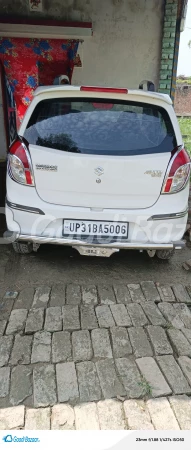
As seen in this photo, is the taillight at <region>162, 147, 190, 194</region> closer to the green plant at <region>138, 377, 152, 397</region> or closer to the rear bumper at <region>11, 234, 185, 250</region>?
the rear bumper at <region>11, 234, 185, 250</region>

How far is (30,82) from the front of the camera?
5574 millimetres

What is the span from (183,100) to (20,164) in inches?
870

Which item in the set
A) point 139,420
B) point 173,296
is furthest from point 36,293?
point 139,420

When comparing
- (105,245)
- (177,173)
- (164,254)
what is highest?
(177,173)

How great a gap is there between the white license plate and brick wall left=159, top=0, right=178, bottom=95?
4466 millimetres

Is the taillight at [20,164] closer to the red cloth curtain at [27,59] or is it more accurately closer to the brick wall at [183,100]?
the red cloth curtain at [27,59]

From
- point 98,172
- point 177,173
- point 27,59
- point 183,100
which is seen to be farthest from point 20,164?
point 183,100

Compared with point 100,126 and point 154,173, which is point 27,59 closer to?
point 100,126

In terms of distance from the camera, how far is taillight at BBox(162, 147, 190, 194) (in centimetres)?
296

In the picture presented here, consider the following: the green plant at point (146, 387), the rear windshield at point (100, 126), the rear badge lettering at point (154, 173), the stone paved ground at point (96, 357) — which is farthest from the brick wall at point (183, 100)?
the green plant at point (146, 387)

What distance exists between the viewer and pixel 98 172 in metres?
2.91

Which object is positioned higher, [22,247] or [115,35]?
[115,35]

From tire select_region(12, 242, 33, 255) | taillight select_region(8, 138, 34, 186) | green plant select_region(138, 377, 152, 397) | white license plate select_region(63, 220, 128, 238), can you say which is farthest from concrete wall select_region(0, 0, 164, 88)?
green plant select_region(138, 377, 152, 397)

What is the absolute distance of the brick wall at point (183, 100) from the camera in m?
22.2
